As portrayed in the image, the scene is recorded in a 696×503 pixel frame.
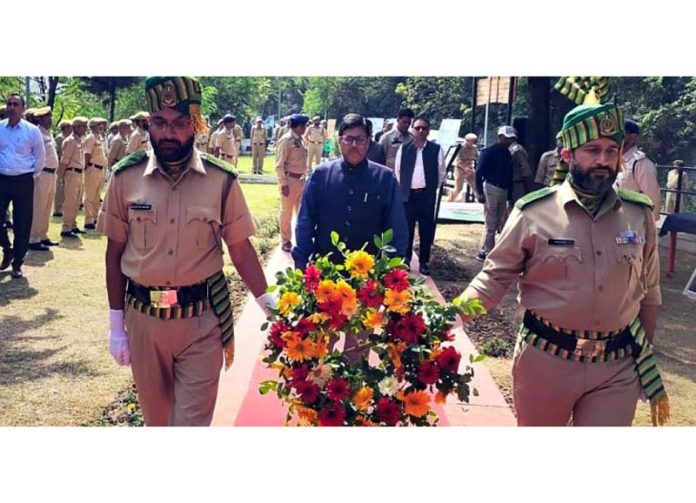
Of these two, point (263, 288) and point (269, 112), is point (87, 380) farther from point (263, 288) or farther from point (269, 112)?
point (269, 112)

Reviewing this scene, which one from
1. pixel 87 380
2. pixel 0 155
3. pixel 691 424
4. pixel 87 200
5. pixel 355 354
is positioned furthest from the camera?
pixel 87 200

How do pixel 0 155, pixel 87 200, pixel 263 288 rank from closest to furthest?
pixel 263 288, pixel 0 155, pixel 87 200

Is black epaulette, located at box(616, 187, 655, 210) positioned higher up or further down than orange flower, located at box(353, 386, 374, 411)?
higher up

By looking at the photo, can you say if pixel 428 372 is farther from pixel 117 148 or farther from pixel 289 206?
pixel 117 148

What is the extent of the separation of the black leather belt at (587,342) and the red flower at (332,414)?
0.95 metres

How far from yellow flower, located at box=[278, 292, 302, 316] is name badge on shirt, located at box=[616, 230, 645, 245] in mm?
1375

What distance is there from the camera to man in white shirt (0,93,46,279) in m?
8.55

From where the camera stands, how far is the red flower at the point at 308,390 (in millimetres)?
3033

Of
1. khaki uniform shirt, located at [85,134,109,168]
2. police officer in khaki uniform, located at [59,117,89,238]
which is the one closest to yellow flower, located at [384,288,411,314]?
police officer in khaki uniform, located at [59,117,89,238]

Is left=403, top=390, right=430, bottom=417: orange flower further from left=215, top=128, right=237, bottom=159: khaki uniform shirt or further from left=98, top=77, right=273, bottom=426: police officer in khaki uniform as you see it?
left=215, top=128, right=237, bottom=159: khaki uniform shirt

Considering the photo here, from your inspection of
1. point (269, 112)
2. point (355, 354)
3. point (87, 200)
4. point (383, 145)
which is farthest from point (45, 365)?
point (269, 112)

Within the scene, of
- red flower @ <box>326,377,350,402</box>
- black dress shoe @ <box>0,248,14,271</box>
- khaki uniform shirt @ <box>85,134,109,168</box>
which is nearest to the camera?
red flower @ <box>326,377,350,402</box>

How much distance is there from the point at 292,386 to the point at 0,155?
6826mm

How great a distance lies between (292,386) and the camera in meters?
3.07
